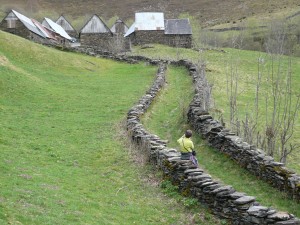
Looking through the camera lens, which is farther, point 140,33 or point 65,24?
point 65,24

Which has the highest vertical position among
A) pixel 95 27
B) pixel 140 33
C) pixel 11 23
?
pixel 11 23

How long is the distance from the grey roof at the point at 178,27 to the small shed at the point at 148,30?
42.4 inches

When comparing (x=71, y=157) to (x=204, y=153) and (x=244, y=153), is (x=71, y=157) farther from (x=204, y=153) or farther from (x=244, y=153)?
(x=244, y=153)

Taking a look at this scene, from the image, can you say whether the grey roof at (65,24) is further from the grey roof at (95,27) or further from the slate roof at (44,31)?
the slate roof at (44,31)

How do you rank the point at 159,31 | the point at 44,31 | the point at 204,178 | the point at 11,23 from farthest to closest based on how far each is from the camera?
the point at 159,31 < the point at 44,31 < the point at 11,23 < the point at 204,178

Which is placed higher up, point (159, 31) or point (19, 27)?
point (19, 27)

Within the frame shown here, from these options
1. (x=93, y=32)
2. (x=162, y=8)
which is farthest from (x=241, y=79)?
(x=162, y=8)

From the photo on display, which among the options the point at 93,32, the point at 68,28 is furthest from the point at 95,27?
the point at 68,28

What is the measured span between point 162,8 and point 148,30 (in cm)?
7865

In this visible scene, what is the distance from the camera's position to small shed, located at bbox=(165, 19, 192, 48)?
244 feet

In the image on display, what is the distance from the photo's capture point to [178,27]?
7638cm

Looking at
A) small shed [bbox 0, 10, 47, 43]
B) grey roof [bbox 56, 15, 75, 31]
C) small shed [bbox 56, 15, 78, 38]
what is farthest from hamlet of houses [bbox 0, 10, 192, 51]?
grey roof [bbox 56, 15, 75, 31]

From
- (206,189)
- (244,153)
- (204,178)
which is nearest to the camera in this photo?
(206,189)

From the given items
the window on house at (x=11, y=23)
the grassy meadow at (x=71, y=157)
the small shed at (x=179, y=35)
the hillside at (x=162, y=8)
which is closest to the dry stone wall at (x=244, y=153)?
the grassy meadow at (x=71, y=157)
